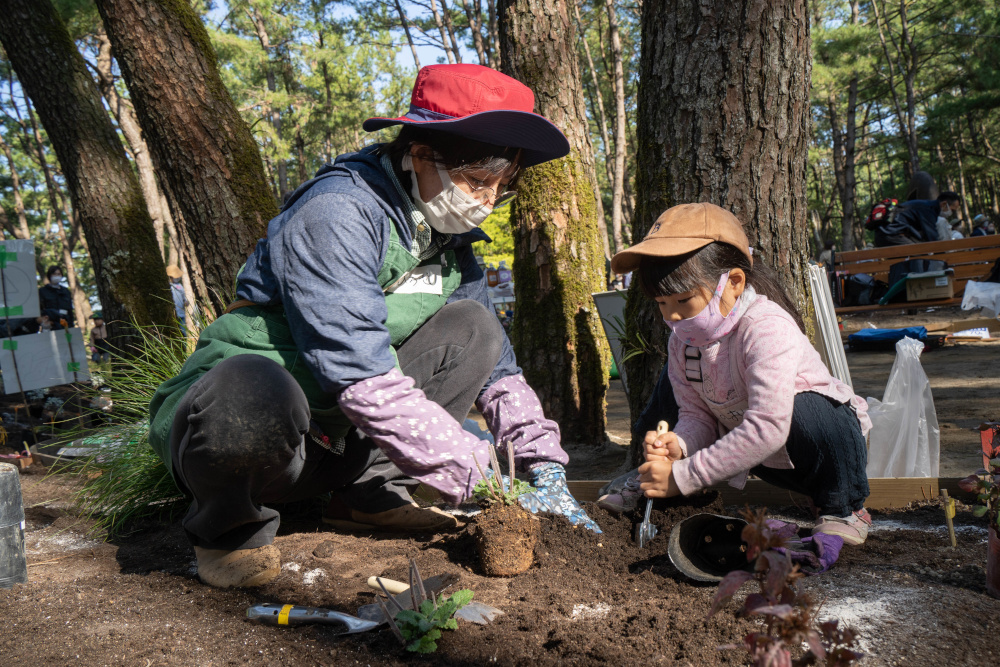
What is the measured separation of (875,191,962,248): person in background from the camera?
31.0 ft

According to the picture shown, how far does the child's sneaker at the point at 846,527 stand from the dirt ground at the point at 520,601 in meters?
0.03

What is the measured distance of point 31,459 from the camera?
4.14 metres

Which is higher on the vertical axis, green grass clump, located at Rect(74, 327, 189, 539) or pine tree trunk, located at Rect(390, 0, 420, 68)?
→ pine tree trunk, located at Rect(390, 0, 420, 68)

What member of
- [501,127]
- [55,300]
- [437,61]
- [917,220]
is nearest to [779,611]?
[501,127]

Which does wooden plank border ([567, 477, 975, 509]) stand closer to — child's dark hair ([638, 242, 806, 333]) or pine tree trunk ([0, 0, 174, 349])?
child's dark hair ([638, 242, 806, 333])

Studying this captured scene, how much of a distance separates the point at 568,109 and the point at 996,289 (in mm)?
6175

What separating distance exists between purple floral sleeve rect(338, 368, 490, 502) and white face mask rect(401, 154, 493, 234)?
19.6 inches

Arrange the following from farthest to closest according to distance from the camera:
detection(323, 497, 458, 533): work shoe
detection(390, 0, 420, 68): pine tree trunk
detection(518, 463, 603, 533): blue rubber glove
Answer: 1. detection(390, 0, 420, 68): pine tree trunk
2. detection(323, 497, 458, 533): work shoe
3. detection(518, 463, 603, 533): blue rubber glove

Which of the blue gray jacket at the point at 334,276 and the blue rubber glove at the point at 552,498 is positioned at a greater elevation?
the blue gray jacket at the point at 334,276

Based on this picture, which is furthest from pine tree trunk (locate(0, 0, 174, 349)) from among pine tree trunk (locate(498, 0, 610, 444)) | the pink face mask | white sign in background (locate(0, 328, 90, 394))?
the pink face mask

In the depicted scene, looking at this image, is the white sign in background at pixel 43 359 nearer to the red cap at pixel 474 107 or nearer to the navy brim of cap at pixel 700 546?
the red cap at pixel 474 107

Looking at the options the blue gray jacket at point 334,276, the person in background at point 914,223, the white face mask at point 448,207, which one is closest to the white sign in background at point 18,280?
the blue gray jacket at point 334,276

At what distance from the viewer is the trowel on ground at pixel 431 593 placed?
1466 millimetres

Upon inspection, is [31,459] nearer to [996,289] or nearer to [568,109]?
[568,109]
